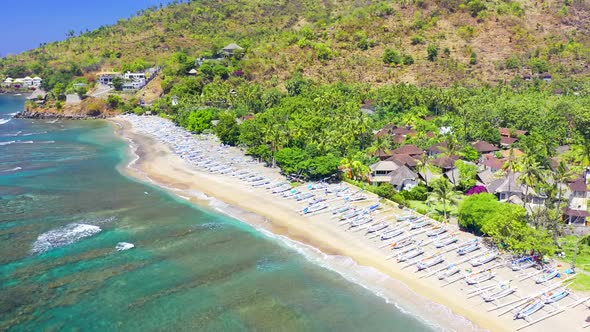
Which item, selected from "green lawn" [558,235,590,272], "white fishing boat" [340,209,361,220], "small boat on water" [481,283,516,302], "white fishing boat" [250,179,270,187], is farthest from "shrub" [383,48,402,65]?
"small boat on water" [481,283,516,302]

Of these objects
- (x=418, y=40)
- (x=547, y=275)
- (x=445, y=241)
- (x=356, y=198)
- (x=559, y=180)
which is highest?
(x=418, y=40)

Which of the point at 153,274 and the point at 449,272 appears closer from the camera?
the point at 449,272

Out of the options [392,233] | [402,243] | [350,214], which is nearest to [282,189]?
[350,214]

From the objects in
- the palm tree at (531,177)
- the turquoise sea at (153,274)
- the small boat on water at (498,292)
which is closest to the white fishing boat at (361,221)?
the turquoise sea at (153,274)

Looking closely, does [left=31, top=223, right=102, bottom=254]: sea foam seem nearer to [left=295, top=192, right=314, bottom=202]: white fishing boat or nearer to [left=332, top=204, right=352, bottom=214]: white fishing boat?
[left=295, top=192, right=314, bottom=202]: white fishing boat

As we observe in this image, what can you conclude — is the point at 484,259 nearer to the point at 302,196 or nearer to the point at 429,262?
the point at 429,262

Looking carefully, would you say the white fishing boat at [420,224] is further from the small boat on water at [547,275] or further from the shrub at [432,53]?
the shrub at [432,53]

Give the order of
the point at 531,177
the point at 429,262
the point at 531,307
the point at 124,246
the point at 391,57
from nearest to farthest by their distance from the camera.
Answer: the point at 531,307
the point at 429,262
the point at 124,246
the point at 531,177
the point at 391,57

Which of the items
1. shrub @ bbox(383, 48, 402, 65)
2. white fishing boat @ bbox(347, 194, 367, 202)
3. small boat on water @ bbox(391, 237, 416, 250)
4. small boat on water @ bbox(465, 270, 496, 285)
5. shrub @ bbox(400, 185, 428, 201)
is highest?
shrub @ bbox(383, 48, 402, 65)
